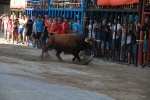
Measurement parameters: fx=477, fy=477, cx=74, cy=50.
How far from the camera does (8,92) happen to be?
971 cm

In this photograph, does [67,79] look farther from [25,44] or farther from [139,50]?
[25,44]

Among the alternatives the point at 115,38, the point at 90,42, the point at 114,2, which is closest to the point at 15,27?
the point at 114,2

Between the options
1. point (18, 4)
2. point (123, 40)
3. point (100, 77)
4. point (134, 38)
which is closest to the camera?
point (100, 77)

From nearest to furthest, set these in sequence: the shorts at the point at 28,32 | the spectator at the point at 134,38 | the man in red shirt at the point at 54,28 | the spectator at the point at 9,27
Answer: the spectator at the point at 134,38
the man in red shirt at the point at 54,28
the shorts at the point at 28,32
the spectator at the point at 9,27

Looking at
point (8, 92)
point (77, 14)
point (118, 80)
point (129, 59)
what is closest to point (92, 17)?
point (77, 14)

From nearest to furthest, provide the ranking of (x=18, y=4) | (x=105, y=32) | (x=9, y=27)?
(x=105, y=32) → (x=9, y=27) → (x=18, y=4)

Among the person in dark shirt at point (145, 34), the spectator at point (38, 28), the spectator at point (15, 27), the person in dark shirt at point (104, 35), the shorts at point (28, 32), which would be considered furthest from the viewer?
the spectator at point (15, 27)

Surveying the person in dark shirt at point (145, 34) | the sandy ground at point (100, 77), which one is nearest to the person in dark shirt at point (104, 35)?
the sandy ground at point (100, 77)

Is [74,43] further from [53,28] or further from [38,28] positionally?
[38,28]

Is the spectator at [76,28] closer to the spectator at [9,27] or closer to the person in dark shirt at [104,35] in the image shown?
the person in dark shirt at [104,35]

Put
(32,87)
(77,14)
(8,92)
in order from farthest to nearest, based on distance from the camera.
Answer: (77,14), (32,87), (8,92)

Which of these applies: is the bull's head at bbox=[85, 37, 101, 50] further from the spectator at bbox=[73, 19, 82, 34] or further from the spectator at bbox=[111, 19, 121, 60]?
the spectator at bbox=[73, 19, 82, 34]

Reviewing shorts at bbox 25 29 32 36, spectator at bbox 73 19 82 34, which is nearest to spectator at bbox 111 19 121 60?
spectator at bbox 73 19 82 34

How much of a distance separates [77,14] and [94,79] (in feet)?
34.0
